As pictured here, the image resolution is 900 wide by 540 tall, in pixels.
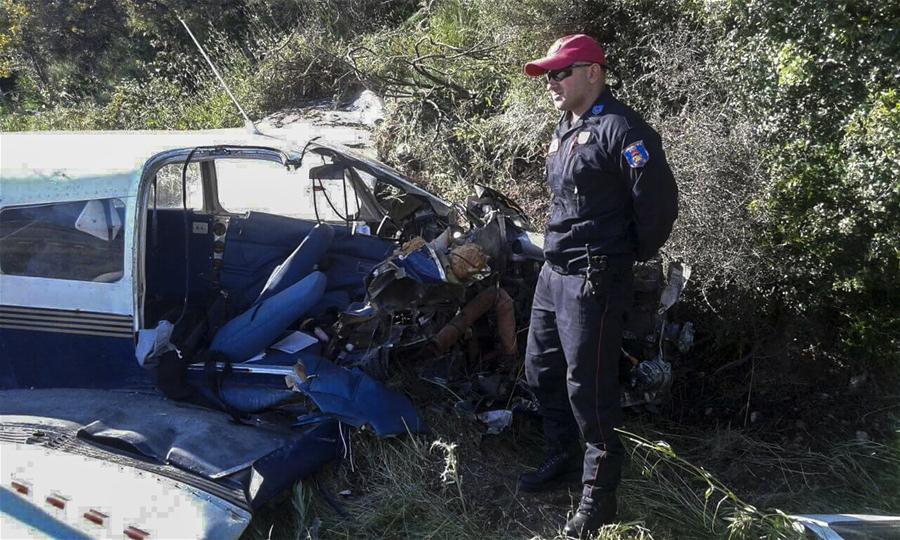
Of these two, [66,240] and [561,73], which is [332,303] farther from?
[561,73]

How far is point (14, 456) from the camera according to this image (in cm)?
367

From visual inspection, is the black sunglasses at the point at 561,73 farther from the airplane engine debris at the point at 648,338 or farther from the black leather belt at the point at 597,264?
the airplane engine debris at the point at 648,338

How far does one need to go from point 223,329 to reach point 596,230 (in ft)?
7.38

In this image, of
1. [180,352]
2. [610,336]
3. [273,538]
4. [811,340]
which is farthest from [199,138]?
[811,340]

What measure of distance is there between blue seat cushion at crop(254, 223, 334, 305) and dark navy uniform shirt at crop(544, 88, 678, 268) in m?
1.84

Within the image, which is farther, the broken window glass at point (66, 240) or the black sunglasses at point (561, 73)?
the broken window glass at point (66, 240)

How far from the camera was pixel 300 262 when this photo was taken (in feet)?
15.5

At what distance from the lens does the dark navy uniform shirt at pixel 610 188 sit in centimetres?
311

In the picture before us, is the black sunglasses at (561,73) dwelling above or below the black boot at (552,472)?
above

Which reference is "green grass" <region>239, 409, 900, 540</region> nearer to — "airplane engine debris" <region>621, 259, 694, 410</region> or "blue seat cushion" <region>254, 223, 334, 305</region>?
"airplane engine debris" <region>621, 259, 694, 410</region>

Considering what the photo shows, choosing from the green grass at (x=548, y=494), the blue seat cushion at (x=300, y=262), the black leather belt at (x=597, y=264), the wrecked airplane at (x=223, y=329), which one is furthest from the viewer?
the blue seat cushion at (x=300, y=262)

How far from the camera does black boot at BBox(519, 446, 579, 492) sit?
370cm

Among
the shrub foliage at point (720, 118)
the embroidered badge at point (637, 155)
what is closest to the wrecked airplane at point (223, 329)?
the shrub foliage at point (720, 118)

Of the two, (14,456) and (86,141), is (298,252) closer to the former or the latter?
(86,141)
